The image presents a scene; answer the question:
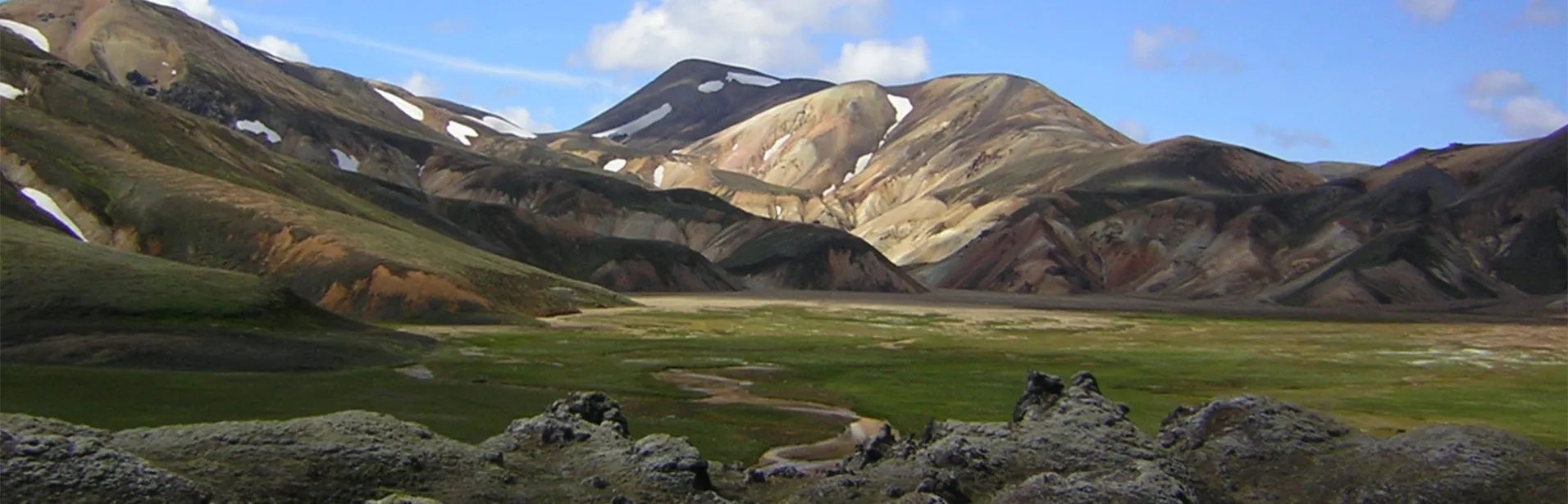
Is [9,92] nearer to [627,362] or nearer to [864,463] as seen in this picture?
[627,362]

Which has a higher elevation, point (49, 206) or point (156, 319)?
point (49, 206)

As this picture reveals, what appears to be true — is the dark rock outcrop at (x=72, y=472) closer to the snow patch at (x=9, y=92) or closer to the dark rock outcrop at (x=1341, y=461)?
the dark rock outcrop at (x=1341, y=461)

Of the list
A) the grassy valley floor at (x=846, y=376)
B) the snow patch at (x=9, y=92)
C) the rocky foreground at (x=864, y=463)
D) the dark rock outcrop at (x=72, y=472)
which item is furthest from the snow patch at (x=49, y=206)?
the dark rock outcrop at (x=72, y=472)

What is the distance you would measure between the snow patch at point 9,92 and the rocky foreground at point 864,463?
127 m

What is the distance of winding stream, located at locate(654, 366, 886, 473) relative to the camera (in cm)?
4053

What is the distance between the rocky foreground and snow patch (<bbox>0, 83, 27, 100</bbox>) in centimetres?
12747

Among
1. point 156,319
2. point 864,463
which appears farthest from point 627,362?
point 864,463

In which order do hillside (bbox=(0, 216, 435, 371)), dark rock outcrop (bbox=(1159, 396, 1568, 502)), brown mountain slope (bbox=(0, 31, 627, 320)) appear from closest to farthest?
dark rock outcrop (bbox=(1159, 396, 1568, 502)) < hillside (bbox=(0, 216, 435, 371)) < brown mountain slope (bbox=(0, 31, 627, 320))

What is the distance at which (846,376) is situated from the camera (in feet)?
232

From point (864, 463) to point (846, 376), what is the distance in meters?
Result: 40.6

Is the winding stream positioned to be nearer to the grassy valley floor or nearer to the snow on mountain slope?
the grassy valley floor

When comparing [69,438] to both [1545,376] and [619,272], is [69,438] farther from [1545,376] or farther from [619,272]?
[619,272]

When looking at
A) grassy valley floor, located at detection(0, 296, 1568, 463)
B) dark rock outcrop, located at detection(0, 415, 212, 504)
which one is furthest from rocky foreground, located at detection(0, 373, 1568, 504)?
grassy valley floor, located at detection(0, 296, 1568, 463)

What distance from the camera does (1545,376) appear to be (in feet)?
249
